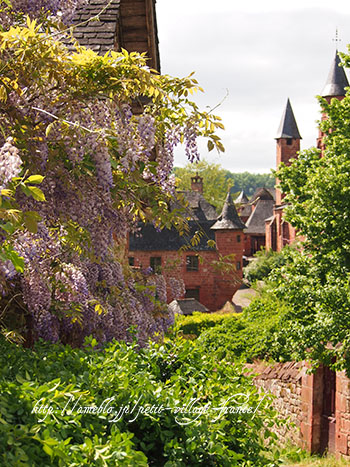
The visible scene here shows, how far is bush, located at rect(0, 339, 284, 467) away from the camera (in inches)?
122

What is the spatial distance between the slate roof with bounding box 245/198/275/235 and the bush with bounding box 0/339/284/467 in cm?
7343

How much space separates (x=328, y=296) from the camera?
15.2 meters

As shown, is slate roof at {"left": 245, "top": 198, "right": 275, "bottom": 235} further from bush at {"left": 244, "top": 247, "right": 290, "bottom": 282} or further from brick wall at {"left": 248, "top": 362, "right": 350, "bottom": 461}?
brick wall at {"left": 248, "top": 362, "right": 350, "bottom": 461}

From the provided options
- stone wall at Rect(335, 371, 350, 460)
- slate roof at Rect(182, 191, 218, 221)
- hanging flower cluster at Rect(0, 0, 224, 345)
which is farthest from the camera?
slate roof at Rect(182, 191, 218, 221)

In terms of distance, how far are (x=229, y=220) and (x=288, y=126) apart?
19.2 m

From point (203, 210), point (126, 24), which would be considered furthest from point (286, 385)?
point (203, 210)

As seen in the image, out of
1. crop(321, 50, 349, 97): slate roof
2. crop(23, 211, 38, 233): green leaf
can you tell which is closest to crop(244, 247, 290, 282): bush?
crop(321, 50, 349, 97): slate roof

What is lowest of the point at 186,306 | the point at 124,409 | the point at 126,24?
the point at 186,306

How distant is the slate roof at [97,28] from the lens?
7977 millimetres

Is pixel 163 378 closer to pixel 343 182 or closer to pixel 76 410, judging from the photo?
pixel 76 410

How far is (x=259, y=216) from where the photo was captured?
79688 mm

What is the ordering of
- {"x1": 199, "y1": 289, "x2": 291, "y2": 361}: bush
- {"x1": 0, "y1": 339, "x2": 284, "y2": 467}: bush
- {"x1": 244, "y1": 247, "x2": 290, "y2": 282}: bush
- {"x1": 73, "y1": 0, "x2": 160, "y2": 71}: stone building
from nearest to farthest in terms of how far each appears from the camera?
{"x1": 0, "y1": 339, "x2": 284, "y2": 467}: bush < {"x1": 73, "y1": 0, "x2": 160, "y2": 71}: stone building < {"x1": 199, "y1": 289, "x2": 291, "y2": 361}: bush < {"x1": 244, "y1": 247, "x2": 290, "y2": 282}: bush

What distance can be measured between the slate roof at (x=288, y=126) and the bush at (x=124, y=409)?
57378 millimetres

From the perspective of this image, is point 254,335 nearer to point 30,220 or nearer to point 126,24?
point 126,24
